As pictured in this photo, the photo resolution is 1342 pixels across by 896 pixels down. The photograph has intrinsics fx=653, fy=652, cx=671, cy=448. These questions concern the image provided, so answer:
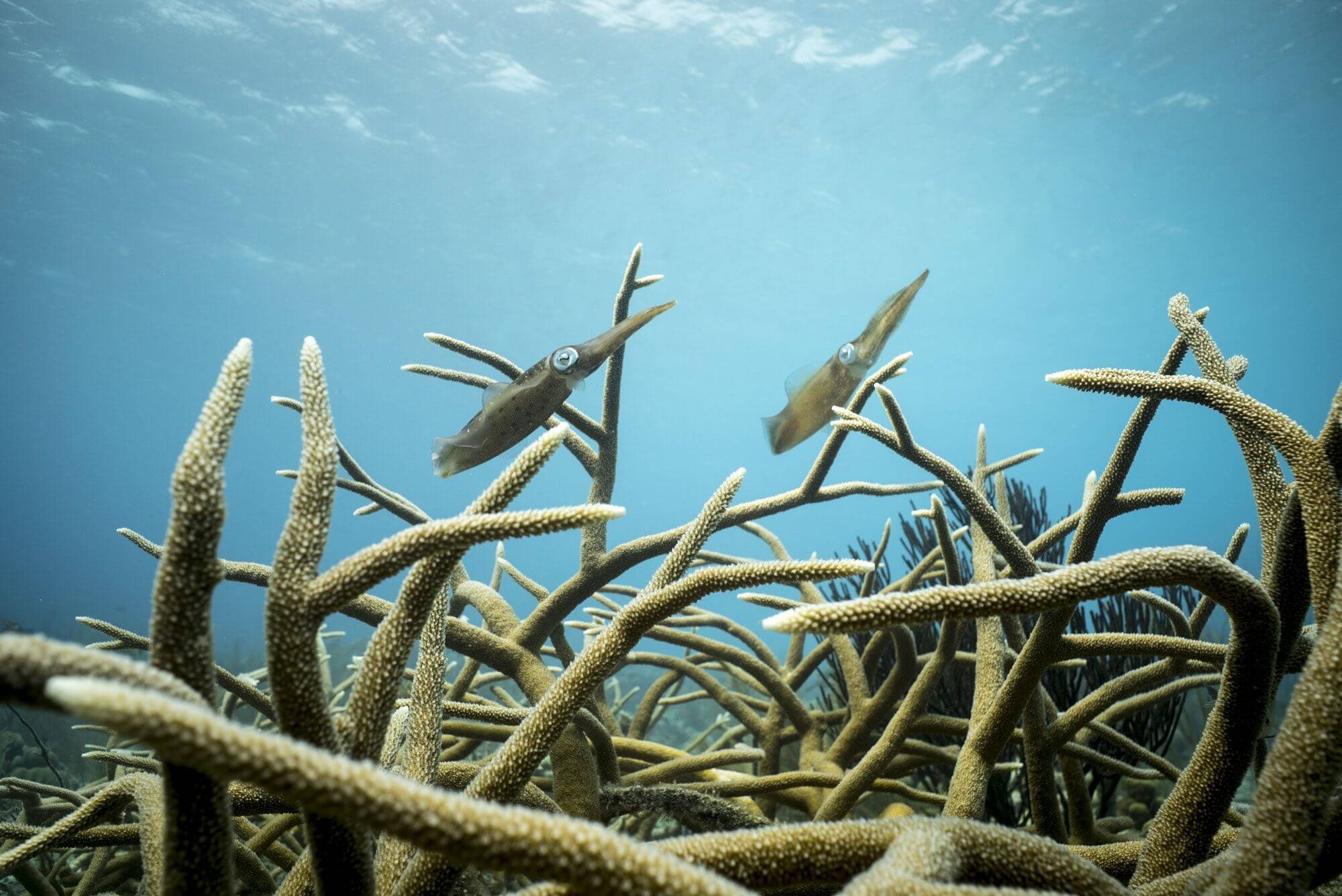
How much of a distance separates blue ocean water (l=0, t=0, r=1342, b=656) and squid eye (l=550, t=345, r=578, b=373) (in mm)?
293

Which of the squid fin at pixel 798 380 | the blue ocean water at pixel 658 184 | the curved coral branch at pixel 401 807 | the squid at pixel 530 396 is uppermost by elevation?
the blue ocean water at pixel 658 184

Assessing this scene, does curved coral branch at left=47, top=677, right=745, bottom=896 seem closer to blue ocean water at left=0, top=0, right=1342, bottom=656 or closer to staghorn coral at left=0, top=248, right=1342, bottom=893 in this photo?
staghorn coral at left=0, top=248, right=1342, bottom=893

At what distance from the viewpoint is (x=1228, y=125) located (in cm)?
2453

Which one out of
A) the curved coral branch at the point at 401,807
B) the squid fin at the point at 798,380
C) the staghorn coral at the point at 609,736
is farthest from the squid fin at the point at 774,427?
the curved coral branch at the point at 401,807

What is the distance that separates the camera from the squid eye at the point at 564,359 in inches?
91.0

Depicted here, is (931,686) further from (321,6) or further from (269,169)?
(269,169)

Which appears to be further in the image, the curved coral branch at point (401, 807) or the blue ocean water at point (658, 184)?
the blue ocean water at point (658, 184)

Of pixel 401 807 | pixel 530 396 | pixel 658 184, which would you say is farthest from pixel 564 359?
pixel 658 184

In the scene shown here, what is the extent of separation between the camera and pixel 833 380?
2.90 metres

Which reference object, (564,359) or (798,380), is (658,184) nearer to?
Answer: (798,380)

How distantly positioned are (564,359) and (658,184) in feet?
109

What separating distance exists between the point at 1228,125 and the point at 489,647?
33.6 m

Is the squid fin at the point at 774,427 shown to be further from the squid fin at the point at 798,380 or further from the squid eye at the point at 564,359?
the squid eye at the point at 564,359

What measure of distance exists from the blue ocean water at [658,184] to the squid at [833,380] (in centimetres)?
98
